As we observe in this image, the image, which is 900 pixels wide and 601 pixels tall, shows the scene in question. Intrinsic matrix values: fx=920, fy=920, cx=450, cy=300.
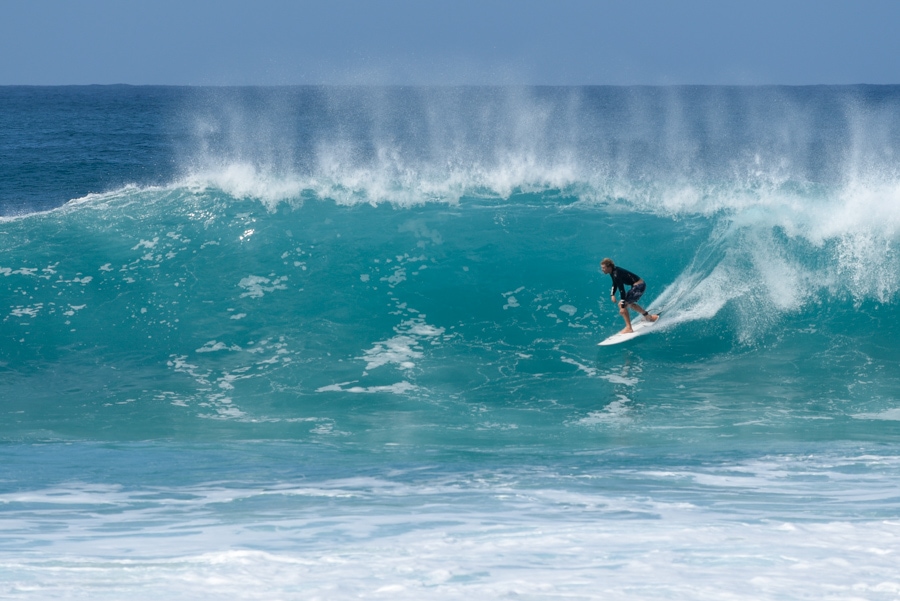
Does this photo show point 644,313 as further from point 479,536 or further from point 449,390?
point 479,536

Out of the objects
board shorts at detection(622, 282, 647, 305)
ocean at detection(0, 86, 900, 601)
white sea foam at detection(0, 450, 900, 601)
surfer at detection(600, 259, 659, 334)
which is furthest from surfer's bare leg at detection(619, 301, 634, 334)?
white sea foam at detection(0, 450, 900, 601)

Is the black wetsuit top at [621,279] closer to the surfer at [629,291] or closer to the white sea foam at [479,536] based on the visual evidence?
the surfer at [629,291]

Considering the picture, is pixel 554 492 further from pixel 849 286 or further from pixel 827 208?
pixel 827 208

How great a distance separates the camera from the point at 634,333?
11781 millimetres

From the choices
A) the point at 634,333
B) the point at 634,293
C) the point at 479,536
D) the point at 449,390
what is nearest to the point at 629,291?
the point at 634,293

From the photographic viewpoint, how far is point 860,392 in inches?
405

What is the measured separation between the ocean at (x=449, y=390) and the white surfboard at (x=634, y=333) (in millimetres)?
145

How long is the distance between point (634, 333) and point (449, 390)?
8.93ft

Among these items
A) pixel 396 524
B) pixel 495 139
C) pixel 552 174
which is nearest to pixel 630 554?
pixel 396 524

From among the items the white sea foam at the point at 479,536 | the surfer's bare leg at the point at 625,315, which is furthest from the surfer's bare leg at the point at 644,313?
the white sea foam at the point at 479,536

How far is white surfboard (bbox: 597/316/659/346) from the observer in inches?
462

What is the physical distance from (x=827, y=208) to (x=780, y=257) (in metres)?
1.50

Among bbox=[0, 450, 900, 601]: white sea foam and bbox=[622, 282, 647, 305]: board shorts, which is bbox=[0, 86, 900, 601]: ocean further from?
bbox=[622, 282, 647, 305]: board shorts

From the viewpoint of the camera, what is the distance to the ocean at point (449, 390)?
5391 mm
